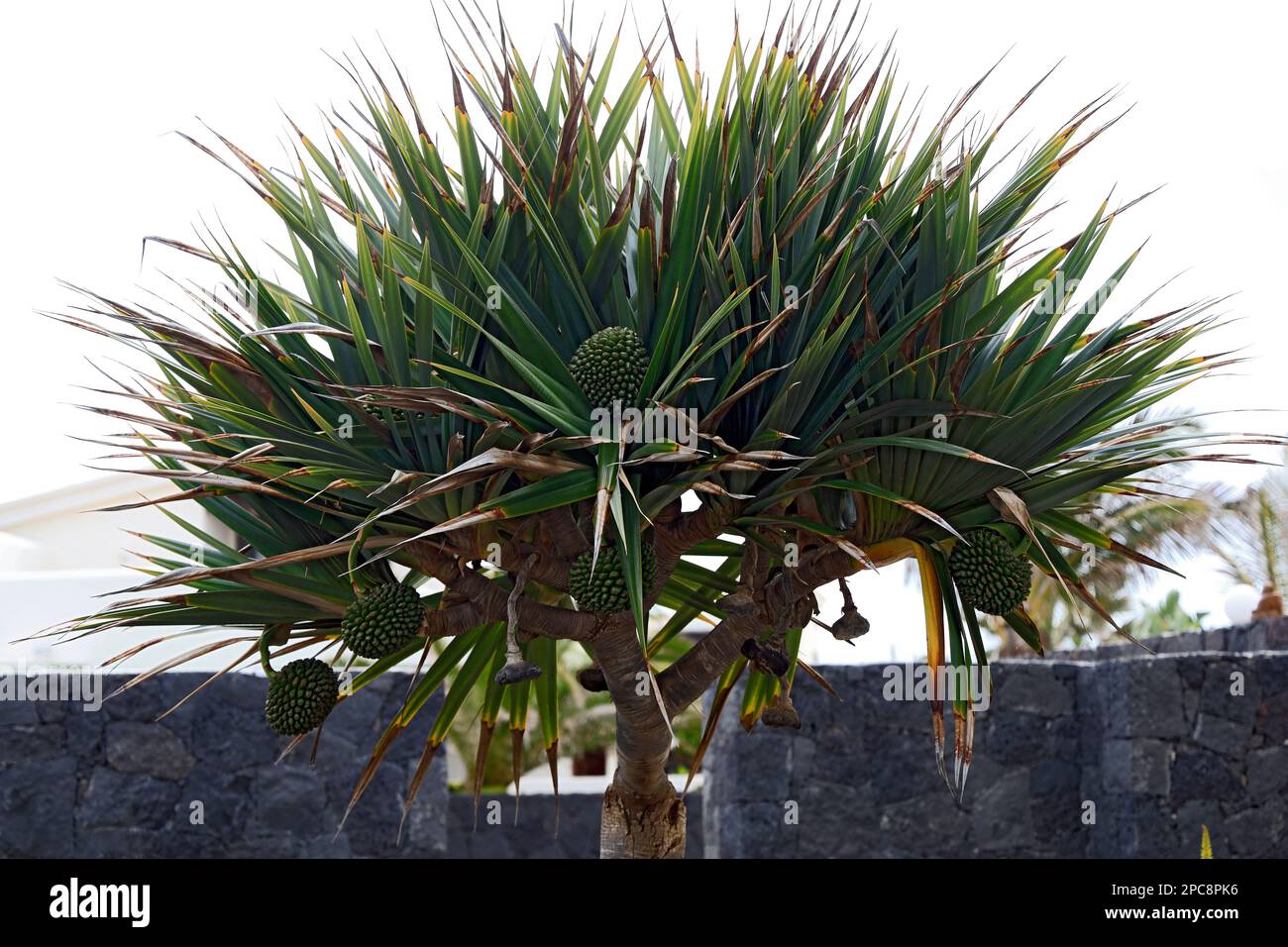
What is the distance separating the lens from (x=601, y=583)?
2707 millimetres

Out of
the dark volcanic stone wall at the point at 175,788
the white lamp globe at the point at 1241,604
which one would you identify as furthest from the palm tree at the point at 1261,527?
the dark volcanic stone wall at the point at 175,788

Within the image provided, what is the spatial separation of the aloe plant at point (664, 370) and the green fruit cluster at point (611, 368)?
40mm

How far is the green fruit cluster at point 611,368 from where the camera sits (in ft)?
9.06

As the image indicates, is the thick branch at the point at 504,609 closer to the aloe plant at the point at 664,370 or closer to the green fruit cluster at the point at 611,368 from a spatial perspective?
the aloe plant at the point at 664,370

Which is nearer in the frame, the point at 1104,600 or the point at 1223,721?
the point at 1223,721

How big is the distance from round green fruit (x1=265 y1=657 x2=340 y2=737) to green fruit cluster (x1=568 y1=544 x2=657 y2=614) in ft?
2.22

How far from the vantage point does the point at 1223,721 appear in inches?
294

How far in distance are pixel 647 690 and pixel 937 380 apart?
122 cm

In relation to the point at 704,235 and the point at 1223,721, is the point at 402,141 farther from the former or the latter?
the point at 1223,721

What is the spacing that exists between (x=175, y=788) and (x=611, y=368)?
610 centimetres

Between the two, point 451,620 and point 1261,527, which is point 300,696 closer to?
point 451,620

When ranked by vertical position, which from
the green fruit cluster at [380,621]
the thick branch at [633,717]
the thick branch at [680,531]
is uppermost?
the thick branch at [680,531]

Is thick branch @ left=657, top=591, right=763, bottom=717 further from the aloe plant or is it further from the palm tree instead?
the palm tree

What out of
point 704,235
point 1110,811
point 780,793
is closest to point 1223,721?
point 1110,811
